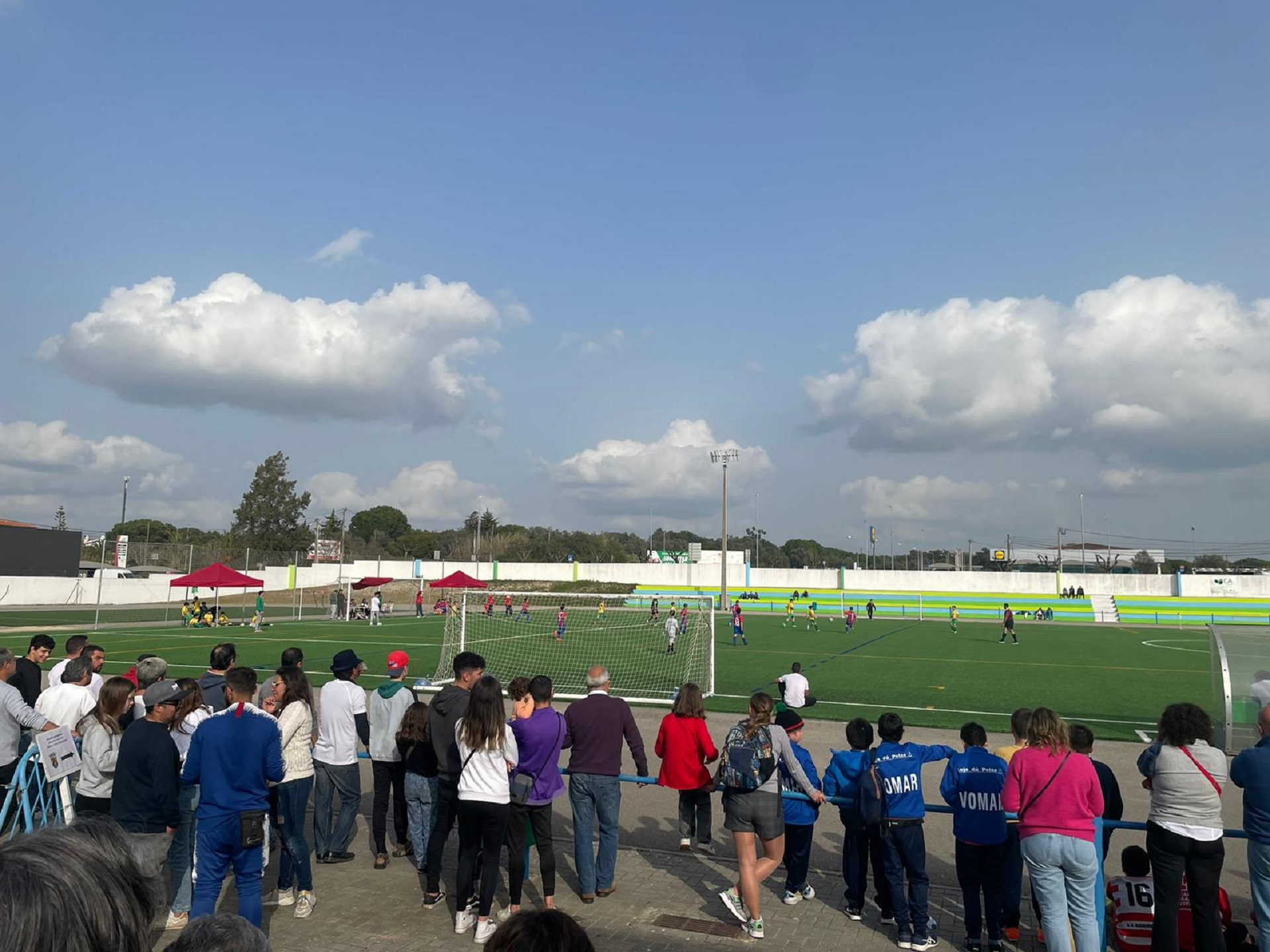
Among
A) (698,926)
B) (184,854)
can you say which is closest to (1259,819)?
(698,926)

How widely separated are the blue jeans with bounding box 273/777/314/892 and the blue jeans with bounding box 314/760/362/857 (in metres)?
1.04

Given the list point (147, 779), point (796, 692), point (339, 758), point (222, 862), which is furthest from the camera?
point (796, 692)

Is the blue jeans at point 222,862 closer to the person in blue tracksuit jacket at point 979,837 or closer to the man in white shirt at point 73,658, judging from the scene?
the man in white shirt at point 73,658

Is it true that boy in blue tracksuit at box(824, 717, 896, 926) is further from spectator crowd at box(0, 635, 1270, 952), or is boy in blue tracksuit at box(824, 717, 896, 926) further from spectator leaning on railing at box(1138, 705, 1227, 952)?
spectator leaning on railing at box(1138, 705, 1227, 952)

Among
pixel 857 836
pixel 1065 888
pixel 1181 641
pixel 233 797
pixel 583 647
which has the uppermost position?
pixel 233 797

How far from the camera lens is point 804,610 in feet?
221

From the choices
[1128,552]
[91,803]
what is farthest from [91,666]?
[1128,552]

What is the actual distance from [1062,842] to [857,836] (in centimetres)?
184

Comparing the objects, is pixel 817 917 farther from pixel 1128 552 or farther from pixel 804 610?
pixel 1128 552

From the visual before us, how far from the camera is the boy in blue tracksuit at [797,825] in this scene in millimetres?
7262

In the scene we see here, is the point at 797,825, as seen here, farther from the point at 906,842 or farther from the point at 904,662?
the point at 904,662

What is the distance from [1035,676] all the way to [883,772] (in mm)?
22047

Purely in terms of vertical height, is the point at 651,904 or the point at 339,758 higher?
the point at 339,758

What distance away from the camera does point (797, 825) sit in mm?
7273
